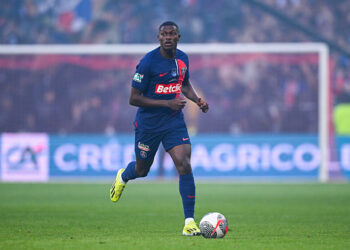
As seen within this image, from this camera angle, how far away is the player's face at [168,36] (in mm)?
7410

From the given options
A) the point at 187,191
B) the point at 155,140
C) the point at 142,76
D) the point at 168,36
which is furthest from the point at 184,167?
the point at 168,36

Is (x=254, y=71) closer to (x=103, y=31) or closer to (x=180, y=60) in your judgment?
(x=103, y=31)

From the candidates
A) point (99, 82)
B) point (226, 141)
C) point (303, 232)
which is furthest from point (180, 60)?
point (99, 82)

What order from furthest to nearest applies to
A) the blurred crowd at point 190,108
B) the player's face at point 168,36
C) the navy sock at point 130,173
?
the blurred crowd at point 190,108
the navy sock at point 130,173
the player's face at point 168,36

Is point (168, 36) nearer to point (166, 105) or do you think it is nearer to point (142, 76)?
point (142, 76)

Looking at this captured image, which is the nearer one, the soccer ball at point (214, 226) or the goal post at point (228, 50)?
the soccer ball at point (214, 226)

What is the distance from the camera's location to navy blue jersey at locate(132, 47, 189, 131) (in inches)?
297

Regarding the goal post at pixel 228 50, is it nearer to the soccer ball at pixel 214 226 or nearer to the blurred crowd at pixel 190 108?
the blurred crowd at pixel 190 108

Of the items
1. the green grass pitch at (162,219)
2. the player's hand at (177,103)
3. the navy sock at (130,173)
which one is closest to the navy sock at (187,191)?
the green grass pitch at (162,219)

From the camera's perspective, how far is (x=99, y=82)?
21969 millimetres

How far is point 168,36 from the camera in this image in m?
7.42

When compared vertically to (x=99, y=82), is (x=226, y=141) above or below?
below

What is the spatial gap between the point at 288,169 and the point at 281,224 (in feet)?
38.1

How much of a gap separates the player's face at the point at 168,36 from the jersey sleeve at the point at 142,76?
0.28 metres
